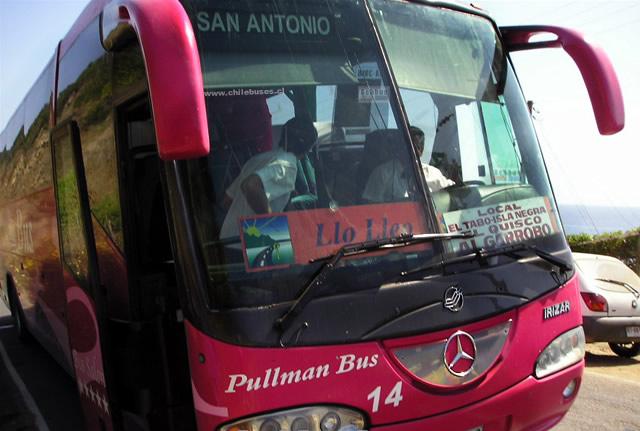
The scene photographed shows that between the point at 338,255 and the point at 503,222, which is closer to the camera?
the point at 338,255

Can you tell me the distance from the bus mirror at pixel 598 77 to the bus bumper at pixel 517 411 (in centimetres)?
144

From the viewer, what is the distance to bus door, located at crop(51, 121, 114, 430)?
3594mm

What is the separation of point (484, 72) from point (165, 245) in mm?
2238

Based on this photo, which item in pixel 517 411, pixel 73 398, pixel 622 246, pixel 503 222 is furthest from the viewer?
pixel 622 246

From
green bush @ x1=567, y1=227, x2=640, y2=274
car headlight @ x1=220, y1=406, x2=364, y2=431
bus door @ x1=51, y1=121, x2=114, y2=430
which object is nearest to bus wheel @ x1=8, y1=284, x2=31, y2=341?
bus door @ x1=51, y1=121, x2=114, y2=430

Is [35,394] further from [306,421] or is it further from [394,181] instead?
[394,181]

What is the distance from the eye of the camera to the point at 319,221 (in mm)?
2953

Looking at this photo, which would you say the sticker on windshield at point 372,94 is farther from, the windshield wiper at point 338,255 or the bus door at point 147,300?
the bus door at point 147,300

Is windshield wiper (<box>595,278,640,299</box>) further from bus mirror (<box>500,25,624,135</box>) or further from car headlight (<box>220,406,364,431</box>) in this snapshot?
car headlight (<box>220,406,364,431</box>)

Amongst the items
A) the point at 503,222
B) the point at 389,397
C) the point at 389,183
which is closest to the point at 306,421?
the point at 389,397

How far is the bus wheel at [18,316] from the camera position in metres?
8.68

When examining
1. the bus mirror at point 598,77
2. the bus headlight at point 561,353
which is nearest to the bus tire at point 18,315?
the bus headlight at point 561,353

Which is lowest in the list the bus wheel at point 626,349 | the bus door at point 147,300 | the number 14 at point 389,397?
the bus wheel at point 626,349

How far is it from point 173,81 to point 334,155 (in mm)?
961
